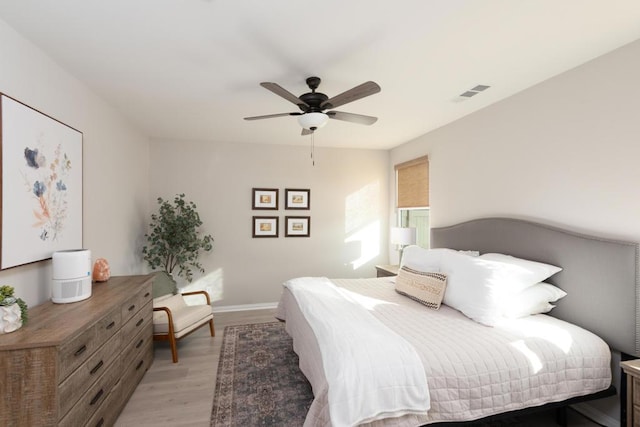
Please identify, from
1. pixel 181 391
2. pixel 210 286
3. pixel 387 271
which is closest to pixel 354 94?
pixel 387 271

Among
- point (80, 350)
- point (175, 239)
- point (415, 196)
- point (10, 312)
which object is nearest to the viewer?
point (10, 312)

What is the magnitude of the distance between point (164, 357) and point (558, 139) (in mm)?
4203

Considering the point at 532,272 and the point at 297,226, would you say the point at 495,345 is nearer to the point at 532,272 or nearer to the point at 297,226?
the point at 532,272

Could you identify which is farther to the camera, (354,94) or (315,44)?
(354,94)

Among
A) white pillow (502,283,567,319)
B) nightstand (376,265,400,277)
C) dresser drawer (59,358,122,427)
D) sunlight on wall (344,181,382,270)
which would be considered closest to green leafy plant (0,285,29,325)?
dresser drawer (59,358,122,427)

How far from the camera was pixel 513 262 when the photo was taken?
2.46 meters

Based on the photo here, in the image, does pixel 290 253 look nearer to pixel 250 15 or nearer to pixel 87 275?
pixel 87 275

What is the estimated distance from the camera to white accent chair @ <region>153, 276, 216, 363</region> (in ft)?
9.86

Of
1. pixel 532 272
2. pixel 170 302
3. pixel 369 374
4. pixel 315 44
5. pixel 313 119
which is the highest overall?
pixel 315 44

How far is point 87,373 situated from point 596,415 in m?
3.41

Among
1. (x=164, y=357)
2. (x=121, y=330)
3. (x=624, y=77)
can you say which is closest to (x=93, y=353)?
(x=121, y=330)

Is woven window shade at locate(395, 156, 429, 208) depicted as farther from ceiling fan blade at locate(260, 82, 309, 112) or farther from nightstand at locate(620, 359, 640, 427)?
nightstand at locate(620, 359, 640, 427)

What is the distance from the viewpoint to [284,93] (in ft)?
7.16

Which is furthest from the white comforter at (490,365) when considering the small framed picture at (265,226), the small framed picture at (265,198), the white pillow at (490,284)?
the small framed picture at (265,198)
